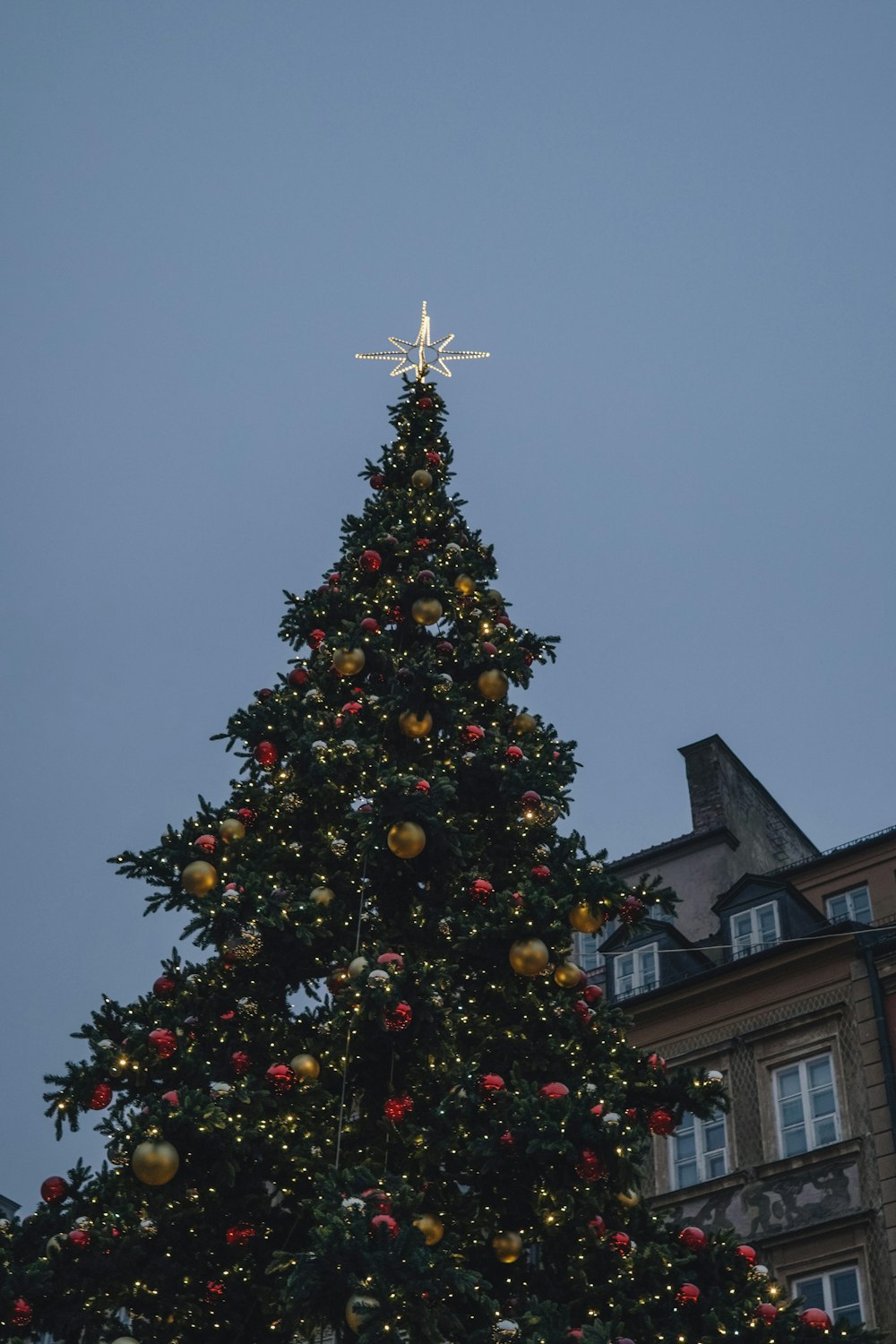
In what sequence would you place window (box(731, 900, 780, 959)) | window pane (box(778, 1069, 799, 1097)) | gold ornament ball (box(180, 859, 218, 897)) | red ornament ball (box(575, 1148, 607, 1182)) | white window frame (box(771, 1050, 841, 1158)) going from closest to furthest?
red ornament ball (box(575, 1148, 607, 1182)) < gold ornament ball (box(180, 859, 218, 897)) < white window frame (box(771, 1050, 841, 1158)) < window pane (box(778, 1069, 799, 1097)) < window (box(731, 900, 780, 959))

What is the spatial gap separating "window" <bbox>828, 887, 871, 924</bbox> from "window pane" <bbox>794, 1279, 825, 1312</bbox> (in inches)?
277

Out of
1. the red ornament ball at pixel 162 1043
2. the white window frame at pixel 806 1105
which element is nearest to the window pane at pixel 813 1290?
the white window frame at pixel 806 1105

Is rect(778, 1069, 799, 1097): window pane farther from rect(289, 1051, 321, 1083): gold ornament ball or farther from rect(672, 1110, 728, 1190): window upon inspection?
rect(289, 1051, 321, 1083): gold ornament ball

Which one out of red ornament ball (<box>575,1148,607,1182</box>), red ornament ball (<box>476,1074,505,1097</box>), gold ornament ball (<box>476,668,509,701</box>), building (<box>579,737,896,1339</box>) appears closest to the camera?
red ornament ball (<box>575,1148,607,1182</box>)

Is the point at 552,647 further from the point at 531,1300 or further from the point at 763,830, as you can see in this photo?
the point at 763,830

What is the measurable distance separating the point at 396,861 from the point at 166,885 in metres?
2.48

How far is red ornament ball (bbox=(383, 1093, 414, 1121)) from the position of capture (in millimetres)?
14500

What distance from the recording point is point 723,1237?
1406 centimetres

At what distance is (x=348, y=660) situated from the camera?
1841 cm

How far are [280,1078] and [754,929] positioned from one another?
16533mm

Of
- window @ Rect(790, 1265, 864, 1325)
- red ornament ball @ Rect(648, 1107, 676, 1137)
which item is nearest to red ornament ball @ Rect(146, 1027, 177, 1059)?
red ornament ball @ Rect(648, 1107, 676, 1137)

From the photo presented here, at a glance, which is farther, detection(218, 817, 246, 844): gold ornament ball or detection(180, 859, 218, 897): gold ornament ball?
detection(218, 817, 246, 844): gold ornament ball

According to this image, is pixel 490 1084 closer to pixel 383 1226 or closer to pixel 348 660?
pixel 383 1226

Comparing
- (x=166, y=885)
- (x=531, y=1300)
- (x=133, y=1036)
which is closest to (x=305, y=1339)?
(x=531, y=1300)
